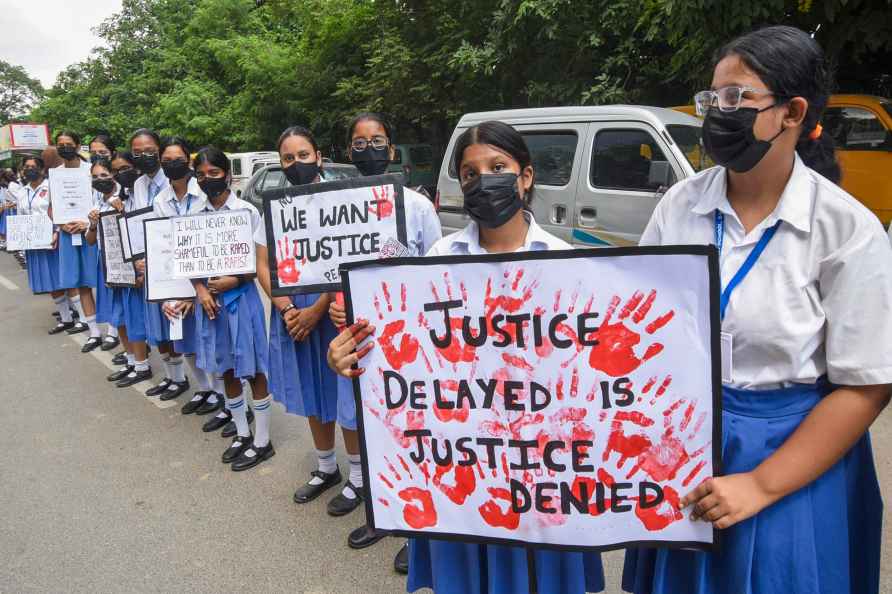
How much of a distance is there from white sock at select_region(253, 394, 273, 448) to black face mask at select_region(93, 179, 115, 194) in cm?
284

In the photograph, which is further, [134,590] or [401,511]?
[134,590]

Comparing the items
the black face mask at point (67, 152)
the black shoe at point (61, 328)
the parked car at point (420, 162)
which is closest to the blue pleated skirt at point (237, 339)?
the black face mask at point (67, 152)

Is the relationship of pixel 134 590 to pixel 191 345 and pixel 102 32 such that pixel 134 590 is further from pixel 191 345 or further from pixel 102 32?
pixel 102 32

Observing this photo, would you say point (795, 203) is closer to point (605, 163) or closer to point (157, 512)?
point (157, 512)

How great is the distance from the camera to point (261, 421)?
3.87 m

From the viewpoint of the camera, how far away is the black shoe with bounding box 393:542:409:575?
274 centimetres

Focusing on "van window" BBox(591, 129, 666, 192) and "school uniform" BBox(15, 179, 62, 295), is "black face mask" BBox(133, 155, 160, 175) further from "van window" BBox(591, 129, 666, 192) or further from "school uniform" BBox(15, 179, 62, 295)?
"van window" BBox(591, 129, 666, 192)

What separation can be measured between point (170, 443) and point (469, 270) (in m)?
3.45

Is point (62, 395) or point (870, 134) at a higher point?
point (870, 134)

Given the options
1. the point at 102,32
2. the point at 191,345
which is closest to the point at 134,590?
the point at 191,345

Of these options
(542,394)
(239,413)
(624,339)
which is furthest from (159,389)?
(624,339)

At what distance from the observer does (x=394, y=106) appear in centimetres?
1505

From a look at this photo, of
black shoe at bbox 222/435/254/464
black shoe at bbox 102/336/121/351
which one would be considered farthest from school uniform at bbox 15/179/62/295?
black shoe at bbox 222/435/254/464

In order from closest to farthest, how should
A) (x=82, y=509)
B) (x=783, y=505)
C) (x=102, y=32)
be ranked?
(x=783, y=505)
(x=82, y=509)
(x=102, y=32)
